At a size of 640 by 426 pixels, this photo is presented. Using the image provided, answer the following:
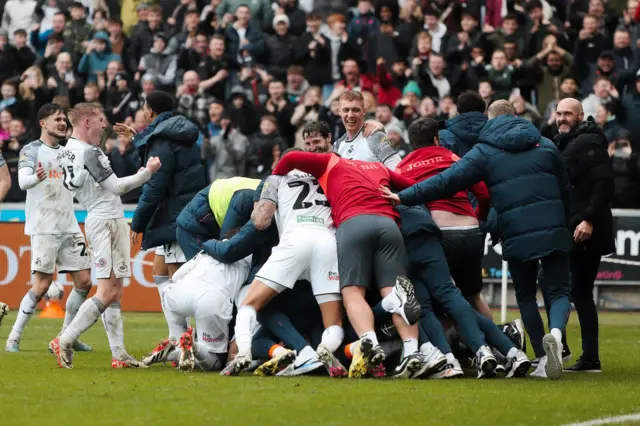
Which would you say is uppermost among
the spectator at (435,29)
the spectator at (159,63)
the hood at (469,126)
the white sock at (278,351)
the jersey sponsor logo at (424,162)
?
the spectator at (435,29)

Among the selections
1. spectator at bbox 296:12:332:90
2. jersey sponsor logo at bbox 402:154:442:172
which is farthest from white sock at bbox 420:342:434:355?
spectator at bbox 296:12:332:90

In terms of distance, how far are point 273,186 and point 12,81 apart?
15.6m

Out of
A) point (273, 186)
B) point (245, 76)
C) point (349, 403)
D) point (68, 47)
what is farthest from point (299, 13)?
point (349, 403)

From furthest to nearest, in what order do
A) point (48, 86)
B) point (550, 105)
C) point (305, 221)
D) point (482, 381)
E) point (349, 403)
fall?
point (48, 86) → point (550, 105) → point (305, 221) → point (482, 381) → point (349, 403)

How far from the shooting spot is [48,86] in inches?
979

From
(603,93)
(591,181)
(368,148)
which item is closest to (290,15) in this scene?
(603,93)

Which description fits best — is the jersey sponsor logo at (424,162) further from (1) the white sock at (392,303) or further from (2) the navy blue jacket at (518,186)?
(1) the white sock at (392,303)

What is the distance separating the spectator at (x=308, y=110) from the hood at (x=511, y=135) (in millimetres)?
10957

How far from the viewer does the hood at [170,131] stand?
489 inches

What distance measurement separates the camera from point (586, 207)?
1159 centimetres

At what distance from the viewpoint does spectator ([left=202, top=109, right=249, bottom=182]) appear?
21500 mm

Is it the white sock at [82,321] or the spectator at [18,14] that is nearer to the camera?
the white sock at [82,321]

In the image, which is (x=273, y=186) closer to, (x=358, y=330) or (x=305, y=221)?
(x=305, y=221)

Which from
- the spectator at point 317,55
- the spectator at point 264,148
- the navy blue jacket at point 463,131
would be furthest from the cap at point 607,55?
the navy blue jacket at point 463,131
